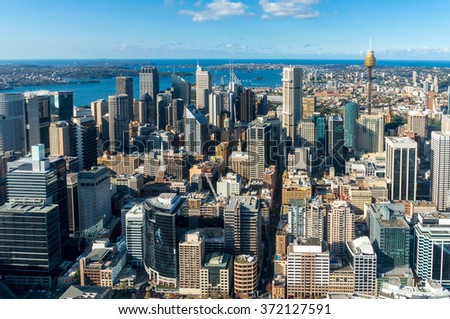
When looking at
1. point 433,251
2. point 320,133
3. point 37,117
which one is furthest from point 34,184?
point 320,133

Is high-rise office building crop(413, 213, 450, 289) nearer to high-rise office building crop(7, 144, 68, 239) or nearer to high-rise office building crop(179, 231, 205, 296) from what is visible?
high-rise office building crop(179, 231, 205, 296)

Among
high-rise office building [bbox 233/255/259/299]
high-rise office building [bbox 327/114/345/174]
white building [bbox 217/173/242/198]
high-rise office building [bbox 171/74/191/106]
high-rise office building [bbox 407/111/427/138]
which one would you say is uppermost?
high-rise office building [bbox 171/74/191/106]

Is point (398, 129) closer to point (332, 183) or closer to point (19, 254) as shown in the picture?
point (332, 183)

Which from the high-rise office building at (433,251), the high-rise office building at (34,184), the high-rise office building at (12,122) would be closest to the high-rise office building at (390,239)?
the high-rise office building at (433,251)

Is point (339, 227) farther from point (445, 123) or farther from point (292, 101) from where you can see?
point (292, 101)

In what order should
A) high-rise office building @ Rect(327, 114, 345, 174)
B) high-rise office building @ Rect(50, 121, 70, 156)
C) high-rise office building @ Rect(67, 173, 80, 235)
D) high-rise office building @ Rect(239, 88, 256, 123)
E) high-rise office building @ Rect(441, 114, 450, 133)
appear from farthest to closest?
1. high-rise office building @ Rect(239, 88, 256, 123)
2. high-rise office building @ Rect(327, 114, 345, 174)
3. high-rise office building @ Rect(50, 121, 70, 156)
4. high-rise office building @ Rect(441, 114, 450, 133)
5. high-rise office building @ Rect(67, 173, 80, 235)

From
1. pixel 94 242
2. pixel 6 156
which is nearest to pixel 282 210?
pixel 94 242

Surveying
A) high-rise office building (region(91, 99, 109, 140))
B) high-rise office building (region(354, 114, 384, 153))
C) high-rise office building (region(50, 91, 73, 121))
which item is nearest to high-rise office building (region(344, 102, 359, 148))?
high-rise office building (region(354, 114, 384, 153))
